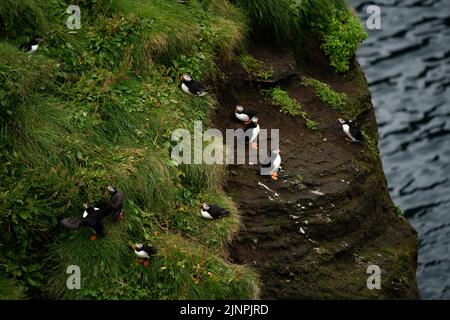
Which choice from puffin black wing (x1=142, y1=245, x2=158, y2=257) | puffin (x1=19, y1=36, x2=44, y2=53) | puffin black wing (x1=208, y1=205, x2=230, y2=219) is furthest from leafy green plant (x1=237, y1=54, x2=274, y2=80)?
puffin black wing (x1=142, y1=245, x2=158, y2=257)

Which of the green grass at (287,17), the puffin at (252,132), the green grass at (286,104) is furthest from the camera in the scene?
the green grass at (287,17)

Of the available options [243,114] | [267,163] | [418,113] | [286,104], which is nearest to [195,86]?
[243,114]

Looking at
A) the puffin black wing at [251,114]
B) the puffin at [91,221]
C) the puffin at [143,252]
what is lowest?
the puffin at [143,252]

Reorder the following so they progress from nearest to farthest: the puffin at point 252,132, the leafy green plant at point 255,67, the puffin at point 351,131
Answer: the puffin at point 252,132
the puffin at point 351,131
the leafy green plant at point 255,67

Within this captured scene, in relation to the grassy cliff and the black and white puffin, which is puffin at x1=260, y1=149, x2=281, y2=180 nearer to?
the grassy cliff

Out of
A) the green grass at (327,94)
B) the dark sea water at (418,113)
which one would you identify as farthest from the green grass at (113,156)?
the dark sea water at (418,113)

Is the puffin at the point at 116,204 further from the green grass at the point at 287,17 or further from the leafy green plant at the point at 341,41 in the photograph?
the leafy green plant at the point at 341,41

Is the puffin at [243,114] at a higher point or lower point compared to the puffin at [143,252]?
higher
